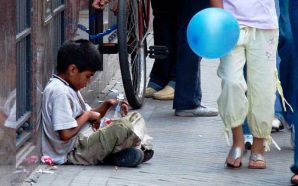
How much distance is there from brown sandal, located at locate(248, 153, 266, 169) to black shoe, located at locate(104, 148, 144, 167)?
0.74m

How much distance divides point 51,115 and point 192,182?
Answer: 3.29 ft

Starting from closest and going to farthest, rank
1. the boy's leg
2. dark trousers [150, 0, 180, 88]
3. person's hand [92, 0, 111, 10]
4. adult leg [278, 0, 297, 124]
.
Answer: the boy's leg → adult leg [278, 0, 297, 124] → person's hand [92, 0, 111, 10] → dark trousers [150, 0, 180, 88]

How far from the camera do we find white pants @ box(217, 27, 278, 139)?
6.43 m

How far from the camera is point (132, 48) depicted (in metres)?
8.34

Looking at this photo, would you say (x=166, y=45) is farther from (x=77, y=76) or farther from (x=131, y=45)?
(x=77, y=76)

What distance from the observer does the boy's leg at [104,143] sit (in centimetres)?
629

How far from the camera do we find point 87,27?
821 centimetres

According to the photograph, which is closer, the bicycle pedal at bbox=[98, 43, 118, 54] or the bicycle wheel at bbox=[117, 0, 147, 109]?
the bicycle wheel at bbox=[117, 0, 147, 109]

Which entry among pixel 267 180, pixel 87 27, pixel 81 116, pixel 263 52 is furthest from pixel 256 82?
pixel 87 27

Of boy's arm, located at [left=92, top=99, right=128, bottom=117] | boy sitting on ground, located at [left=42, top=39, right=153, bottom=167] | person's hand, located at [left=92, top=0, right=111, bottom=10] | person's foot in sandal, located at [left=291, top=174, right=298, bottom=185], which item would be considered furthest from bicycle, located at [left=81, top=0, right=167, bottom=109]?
person's foot in sandal, located at [left=291, top=174, right=298, bottom=185]

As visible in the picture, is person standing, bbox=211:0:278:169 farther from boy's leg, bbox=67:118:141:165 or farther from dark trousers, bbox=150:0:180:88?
dark trousers, bbox=150:0:180:88

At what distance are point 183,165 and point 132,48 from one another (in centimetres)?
180

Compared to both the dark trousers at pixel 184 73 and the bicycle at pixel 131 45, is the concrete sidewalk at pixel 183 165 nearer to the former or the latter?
the dark trousers at pixel 184 73

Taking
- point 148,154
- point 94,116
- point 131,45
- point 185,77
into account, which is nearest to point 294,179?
point 148,154
